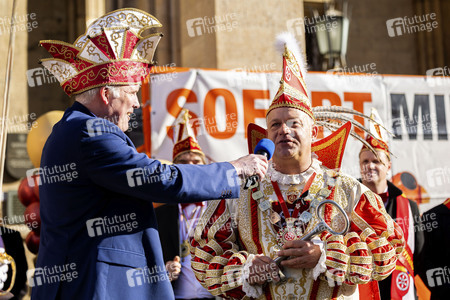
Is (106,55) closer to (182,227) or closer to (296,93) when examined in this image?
(296,93)

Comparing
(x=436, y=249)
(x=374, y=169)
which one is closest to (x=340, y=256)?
(x=374, y=169)

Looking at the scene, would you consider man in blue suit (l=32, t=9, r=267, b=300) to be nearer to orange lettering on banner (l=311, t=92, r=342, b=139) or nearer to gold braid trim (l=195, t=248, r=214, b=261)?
gold braid trim (l=195, t=248, r=214, b=261)

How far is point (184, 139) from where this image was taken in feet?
19.4

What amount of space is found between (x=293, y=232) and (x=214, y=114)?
2780mm

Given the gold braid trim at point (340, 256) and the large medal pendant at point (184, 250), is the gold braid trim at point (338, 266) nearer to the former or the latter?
the gold braid trim at point (340, 256)

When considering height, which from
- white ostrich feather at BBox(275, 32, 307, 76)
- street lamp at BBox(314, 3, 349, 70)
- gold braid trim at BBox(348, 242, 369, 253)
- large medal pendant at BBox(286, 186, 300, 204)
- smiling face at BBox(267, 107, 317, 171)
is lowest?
gold braid trim at BBox(348, 242, 369, 253)

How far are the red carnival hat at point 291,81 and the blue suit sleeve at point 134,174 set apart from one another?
3.84ft

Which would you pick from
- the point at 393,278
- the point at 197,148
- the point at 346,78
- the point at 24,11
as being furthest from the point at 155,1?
the point at 393,278

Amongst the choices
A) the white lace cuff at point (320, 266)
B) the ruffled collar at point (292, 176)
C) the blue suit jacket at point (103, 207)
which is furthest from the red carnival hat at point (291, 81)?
the blue suit jacket at point (103, 207)

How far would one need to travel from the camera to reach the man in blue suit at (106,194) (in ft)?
9.43

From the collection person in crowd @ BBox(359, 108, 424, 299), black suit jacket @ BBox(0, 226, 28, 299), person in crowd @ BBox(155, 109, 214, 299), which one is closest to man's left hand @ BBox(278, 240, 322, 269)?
person in crowd @ BBox(155, 109, 214, 299)

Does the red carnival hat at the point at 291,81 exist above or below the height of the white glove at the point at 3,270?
above

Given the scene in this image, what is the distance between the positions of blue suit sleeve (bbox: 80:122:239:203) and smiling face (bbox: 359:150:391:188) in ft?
9.78

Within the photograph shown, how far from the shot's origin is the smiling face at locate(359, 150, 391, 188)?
5688mm
